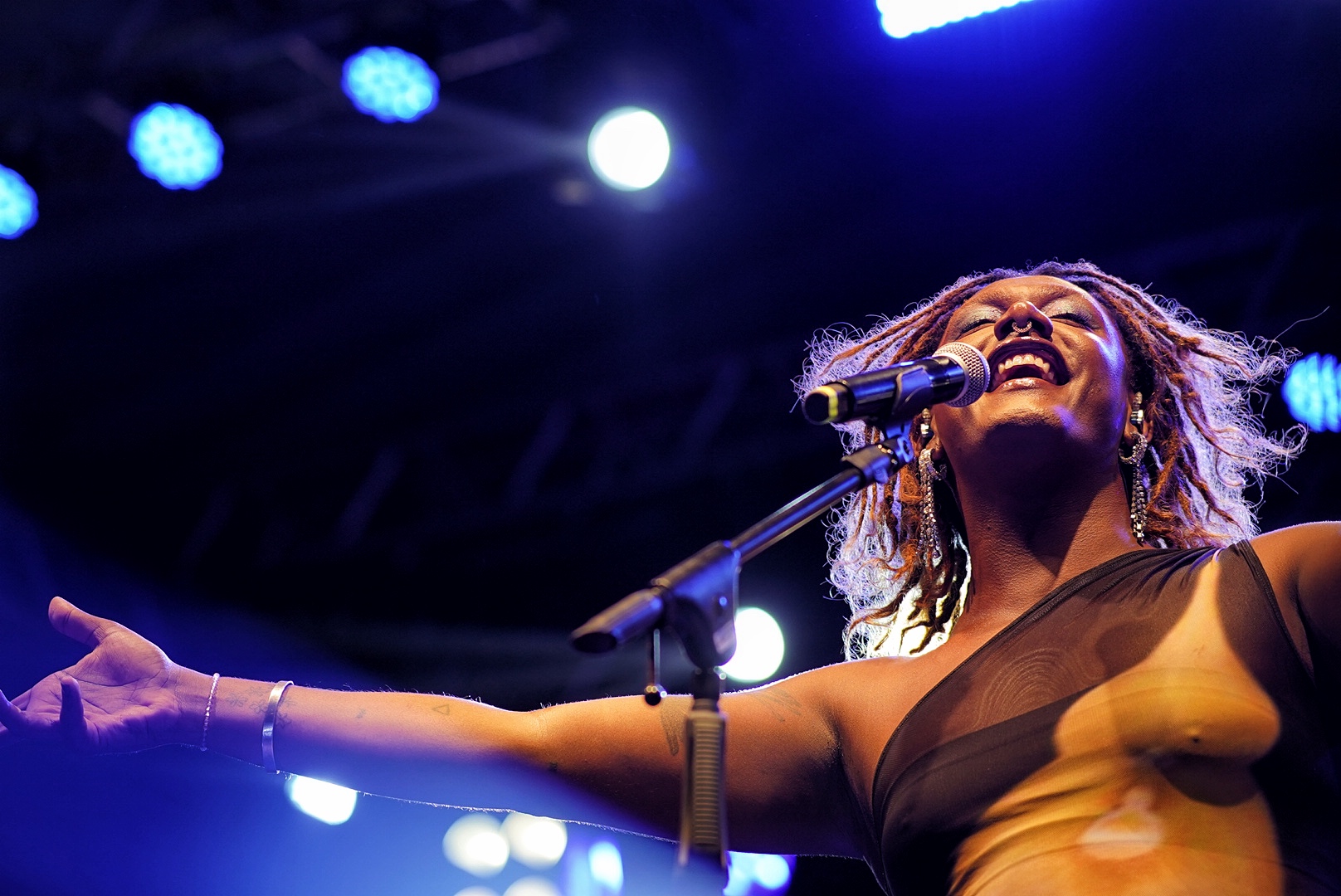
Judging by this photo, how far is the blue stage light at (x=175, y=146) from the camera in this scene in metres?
4.93

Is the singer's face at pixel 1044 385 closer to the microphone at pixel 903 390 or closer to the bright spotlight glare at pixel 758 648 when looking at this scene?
the microphone at pixel 903 390

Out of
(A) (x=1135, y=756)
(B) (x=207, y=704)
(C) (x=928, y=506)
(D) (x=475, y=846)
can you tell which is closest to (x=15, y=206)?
(D) (x=475, y=846)

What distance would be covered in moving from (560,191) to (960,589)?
299 centimetres

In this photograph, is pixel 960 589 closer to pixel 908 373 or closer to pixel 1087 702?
pixel 1087 702

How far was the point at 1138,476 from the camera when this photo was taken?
257cm

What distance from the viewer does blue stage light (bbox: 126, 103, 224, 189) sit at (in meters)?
4.93

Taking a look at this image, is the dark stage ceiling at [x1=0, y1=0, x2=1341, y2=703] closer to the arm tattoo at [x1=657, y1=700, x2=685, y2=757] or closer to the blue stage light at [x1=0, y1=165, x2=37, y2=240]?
the blue stage light at [x1=0, y1=165, x2=37, y2=240]

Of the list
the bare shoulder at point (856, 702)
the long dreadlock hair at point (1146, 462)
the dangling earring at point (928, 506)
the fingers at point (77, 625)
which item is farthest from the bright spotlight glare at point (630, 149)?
the fingers at point (77, 625)

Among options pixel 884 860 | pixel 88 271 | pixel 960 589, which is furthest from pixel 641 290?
pixel 884 860

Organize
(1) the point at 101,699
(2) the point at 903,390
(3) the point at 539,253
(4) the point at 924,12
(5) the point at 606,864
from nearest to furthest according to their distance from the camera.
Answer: (2) the point at 903,390
(1) the point at 101,699
(4) the point at 924,12
(3) the point at 539,253
(5) the point at 606,864

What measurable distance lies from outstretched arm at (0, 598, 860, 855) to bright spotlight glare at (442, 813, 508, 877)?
4.29m

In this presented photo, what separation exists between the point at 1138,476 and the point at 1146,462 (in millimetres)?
168

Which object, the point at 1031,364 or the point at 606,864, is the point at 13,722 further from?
the point at 606,864

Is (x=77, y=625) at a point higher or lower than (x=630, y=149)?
lower
